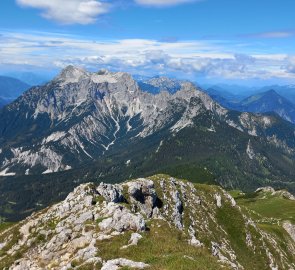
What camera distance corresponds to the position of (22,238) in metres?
78.9

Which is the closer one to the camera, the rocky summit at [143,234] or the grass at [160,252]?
the grass at [160,252]

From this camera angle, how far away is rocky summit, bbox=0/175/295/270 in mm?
53719

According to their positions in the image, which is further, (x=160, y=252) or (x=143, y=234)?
(x=143, y=234)

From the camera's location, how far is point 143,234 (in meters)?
61.7

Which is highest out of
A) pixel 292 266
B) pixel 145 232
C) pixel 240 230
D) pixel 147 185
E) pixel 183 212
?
pixel 145 232

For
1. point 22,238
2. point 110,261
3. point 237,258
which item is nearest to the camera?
point 110,261

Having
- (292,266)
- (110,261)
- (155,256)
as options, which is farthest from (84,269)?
(292,266)

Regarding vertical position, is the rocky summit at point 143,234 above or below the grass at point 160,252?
below

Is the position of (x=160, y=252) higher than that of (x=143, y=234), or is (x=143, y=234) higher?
(x=160, y=252)

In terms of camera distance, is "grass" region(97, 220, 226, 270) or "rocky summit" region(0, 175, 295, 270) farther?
"rocky summit" region(0, 175, 295, 270)

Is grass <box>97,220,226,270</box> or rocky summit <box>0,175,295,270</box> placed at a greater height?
grass <box>97,220,226,270</box>

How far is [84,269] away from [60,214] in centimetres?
3458

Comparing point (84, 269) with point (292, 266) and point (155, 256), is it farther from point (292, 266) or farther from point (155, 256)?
point (292, 266)

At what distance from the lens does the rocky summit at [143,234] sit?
5372 centimetres
